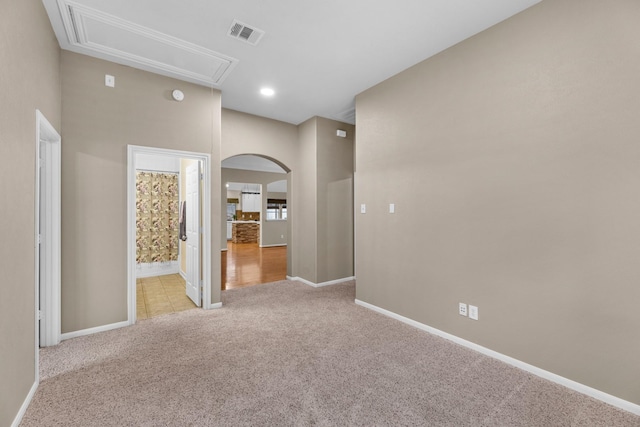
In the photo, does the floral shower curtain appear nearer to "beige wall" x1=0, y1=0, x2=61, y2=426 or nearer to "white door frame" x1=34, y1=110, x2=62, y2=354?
"white door frame" x1=34, y1=110, x2=62, y2=354

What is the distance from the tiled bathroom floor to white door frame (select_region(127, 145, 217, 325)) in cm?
38

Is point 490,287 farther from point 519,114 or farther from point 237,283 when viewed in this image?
point 237,283

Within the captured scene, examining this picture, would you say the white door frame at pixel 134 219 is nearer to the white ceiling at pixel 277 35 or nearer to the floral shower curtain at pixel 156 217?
the white ceiling at pixel 277 35

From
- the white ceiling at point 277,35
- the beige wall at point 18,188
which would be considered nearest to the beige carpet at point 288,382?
the beige wall at point 18,188

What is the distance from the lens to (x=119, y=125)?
3.09 meters

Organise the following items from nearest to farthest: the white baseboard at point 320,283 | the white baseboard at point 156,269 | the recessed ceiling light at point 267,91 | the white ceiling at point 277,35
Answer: the white ceiling at point 277,35 < the recessed ceiling light at point 267,91 < the white baseboard at point 320,283 < the white baseboard at point 156,269

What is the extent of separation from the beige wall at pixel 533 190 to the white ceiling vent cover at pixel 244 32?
5.53ft

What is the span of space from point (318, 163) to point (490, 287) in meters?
3.15

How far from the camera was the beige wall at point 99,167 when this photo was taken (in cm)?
283

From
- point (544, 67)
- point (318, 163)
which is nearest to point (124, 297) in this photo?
point (318, 163)

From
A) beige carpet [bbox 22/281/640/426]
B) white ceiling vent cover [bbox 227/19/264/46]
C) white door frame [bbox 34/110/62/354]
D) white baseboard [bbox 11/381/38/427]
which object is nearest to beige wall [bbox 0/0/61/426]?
white baseboard [bbox 11/381/38/427]

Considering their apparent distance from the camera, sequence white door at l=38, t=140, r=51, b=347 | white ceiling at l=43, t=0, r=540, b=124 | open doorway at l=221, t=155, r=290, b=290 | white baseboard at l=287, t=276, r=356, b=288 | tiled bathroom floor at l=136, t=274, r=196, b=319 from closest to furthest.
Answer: white ceiling at l=43, t=0, r=540, b=124 < white door at l=38, t=140, r=51, b=347 < tiled bathroom floor at l=136, t=274, r=196, b=319 < white baseboard at l=287, t=276, r=356, b=288 < open doorway at l=221, t=155, r=290, b=290

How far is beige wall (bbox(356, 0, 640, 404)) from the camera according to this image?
1859 millimetres

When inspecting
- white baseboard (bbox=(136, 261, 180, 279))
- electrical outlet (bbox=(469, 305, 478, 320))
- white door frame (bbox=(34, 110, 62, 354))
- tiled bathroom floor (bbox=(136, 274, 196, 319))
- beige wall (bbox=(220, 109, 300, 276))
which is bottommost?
tiled bathroom floor (bbox=(136, 274, 196, 319))
